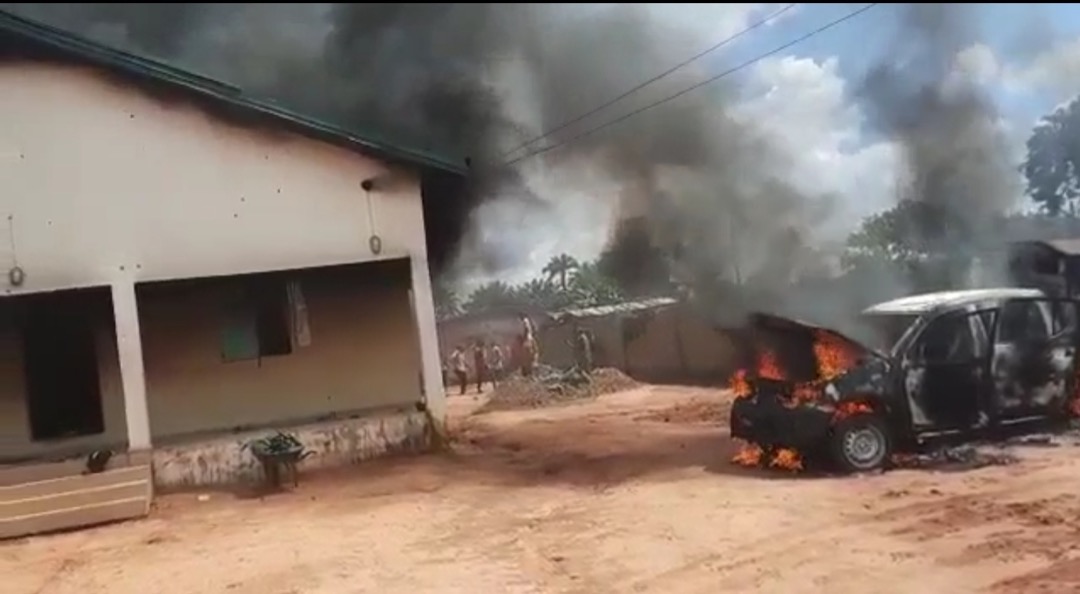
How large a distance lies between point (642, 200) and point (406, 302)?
311cm

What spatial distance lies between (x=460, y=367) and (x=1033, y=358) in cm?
644

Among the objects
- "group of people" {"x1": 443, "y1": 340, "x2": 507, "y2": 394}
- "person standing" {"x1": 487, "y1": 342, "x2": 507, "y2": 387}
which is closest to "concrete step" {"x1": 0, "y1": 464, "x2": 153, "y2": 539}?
"group of people" {"x1": 443, "y1": 340, "x2": 507, "y2": 394}

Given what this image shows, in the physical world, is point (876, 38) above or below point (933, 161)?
above

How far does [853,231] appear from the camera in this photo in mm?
10898

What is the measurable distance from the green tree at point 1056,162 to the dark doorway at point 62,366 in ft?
31.9

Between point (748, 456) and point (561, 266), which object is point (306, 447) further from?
point (748, 456)

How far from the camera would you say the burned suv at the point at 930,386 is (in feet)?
26.2

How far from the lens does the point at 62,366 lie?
1107 cm

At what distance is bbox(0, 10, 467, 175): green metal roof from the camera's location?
946 cm

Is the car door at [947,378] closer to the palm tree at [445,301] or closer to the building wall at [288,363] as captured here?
the building wall at [288,363]

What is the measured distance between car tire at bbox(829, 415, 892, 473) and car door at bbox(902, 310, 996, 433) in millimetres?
334

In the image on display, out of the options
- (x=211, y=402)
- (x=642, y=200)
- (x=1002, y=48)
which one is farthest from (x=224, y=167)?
(x=1002, y=48)

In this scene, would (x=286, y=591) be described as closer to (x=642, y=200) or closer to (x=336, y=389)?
(x=336, y=389)

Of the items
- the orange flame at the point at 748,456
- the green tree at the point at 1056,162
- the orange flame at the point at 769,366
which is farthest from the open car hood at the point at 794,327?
the green tree at the point at 1056,162
